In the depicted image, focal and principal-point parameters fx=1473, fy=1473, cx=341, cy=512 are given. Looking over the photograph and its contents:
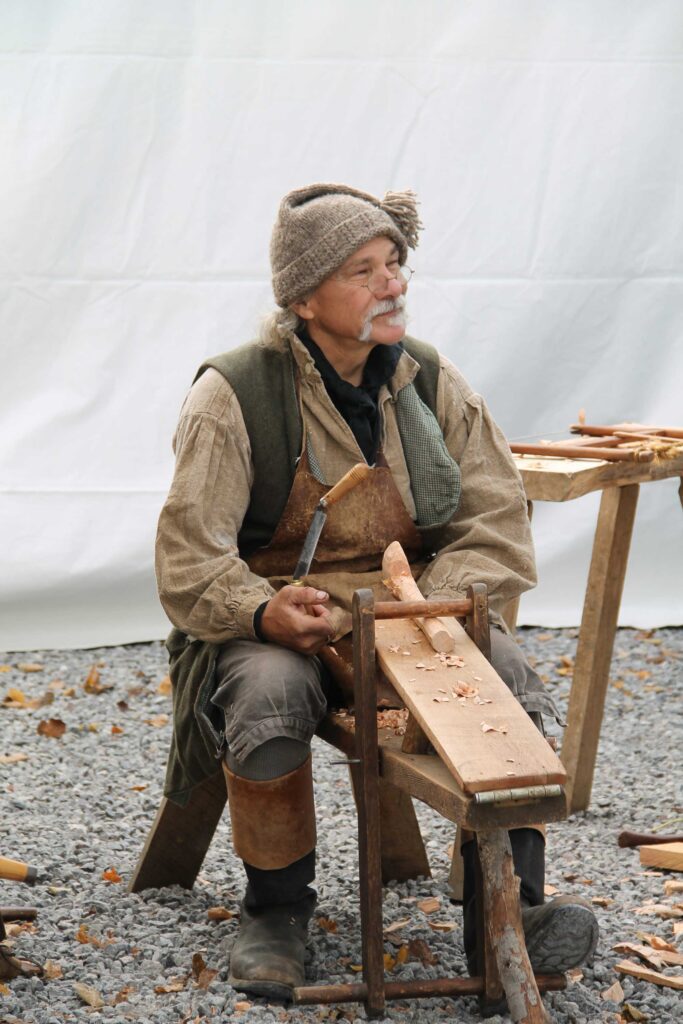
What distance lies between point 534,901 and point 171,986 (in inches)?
29.7

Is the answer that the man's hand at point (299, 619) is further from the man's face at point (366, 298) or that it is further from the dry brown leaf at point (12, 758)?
the dry brown leaf at point (12, 758)

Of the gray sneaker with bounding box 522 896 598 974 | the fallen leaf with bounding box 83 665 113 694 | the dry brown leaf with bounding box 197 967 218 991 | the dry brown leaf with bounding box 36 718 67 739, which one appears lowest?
the fallen leaf with bounding box 83 665 113 694

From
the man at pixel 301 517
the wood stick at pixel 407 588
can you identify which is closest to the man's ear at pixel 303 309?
the man at pixel 301 517

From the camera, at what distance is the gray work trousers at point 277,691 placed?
2918 mm

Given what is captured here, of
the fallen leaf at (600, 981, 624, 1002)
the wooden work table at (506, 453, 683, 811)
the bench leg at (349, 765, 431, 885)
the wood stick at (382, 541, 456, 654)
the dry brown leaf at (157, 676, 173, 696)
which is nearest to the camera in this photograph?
the wood stick at (382, 541, 456, 654)

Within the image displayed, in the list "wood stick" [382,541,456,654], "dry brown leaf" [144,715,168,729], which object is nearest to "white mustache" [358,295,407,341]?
"wood stick" [382,541,456,654]

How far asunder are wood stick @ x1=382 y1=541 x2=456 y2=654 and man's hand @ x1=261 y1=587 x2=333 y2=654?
0.62 feet

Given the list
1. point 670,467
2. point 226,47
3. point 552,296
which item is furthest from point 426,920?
point 226,47

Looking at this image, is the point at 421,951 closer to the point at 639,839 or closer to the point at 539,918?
the point at 539,918

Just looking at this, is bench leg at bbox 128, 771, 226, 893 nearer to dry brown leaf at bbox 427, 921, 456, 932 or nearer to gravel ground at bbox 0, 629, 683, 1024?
gravel ground at bbox 0, 629, 683, 1024

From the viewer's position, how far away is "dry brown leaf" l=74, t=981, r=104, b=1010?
9.51ft

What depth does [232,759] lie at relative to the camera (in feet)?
9.73

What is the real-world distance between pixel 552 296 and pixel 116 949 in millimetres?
3457

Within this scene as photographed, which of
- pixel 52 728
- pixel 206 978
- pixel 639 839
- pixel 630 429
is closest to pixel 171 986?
pixel 206 978
